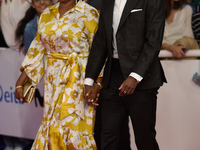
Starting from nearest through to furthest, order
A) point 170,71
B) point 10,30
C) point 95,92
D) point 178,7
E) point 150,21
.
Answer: point 150,21, point 95,92, point 170,71, point 178,7, point 10,30

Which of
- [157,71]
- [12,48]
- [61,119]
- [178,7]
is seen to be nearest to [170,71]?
[178,7]

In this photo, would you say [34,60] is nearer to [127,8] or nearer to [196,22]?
[127,8]

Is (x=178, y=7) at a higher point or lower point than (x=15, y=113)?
higher

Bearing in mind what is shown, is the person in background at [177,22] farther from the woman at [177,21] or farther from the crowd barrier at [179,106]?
the crowd barrier at [179,106]

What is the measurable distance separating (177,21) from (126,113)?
144cm

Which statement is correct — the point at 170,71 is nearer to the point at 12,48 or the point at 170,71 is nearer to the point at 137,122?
the point at 137,122

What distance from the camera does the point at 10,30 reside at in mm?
4113

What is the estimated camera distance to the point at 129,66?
90.2 inches

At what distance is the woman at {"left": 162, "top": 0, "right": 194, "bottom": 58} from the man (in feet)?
3.97

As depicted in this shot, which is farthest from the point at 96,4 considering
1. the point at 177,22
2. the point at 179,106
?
the point at 179,106

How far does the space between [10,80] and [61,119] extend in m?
1.77

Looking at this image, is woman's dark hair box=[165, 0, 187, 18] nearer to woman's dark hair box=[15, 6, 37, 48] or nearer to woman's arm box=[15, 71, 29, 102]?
woman's dark hair box=[15, 6, 37, 48]

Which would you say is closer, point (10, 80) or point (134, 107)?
point (134, 107)

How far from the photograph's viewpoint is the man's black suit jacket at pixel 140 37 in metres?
2.22
